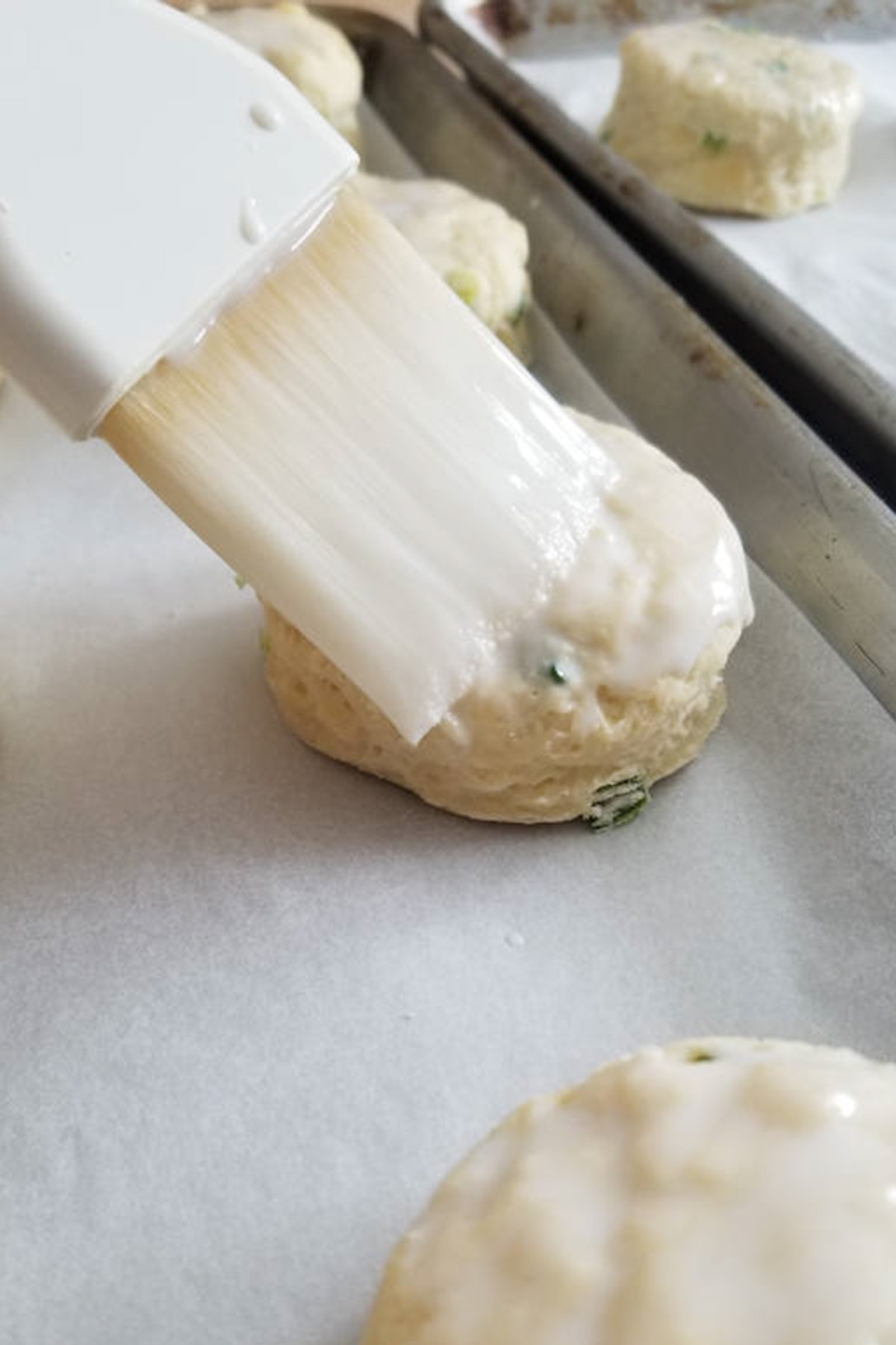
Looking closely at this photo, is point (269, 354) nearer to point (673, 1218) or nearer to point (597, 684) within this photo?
point (597, 684)

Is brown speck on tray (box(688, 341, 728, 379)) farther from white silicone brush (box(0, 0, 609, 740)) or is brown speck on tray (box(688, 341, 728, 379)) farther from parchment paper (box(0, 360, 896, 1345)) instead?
white silicone brush (box(0, 0, 609, 740))

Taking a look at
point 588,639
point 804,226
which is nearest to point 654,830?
point 588,639

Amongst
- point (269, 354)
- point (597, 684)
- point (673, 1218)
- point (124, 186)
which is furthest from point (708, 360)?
point (673, 1218)

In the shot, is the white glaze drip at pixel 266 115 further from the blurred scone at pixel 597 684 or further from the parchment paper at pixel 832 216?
the parchment paper at pixel 832 216

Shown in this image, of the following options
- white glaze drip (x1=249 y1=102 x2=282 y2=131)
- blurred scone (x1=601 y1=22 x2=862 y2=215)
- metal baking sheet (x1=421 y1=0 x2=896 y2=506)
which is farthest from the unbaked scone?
blurred scone (x1=601 y1=22 x2=862 y2=215)

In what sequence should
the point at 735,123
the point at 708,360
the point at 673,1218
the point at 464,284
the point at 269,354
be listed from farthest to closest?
the point at 735,123
the point at 464,284
the point at 708,360
the point at 269,354
the point at 673,1218

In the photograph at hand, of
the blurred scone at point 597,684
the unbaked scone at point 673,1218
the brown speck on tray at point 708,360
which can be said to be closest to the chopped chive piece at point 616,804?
the blurred scone at point 597,684

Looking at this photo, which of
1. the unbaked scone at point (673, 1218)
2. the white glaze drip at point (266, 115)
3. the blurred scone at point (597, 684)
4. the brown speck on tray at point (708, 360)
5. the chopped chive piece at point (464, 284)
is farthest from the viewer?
the chopped chive piece at point (464, 284)
